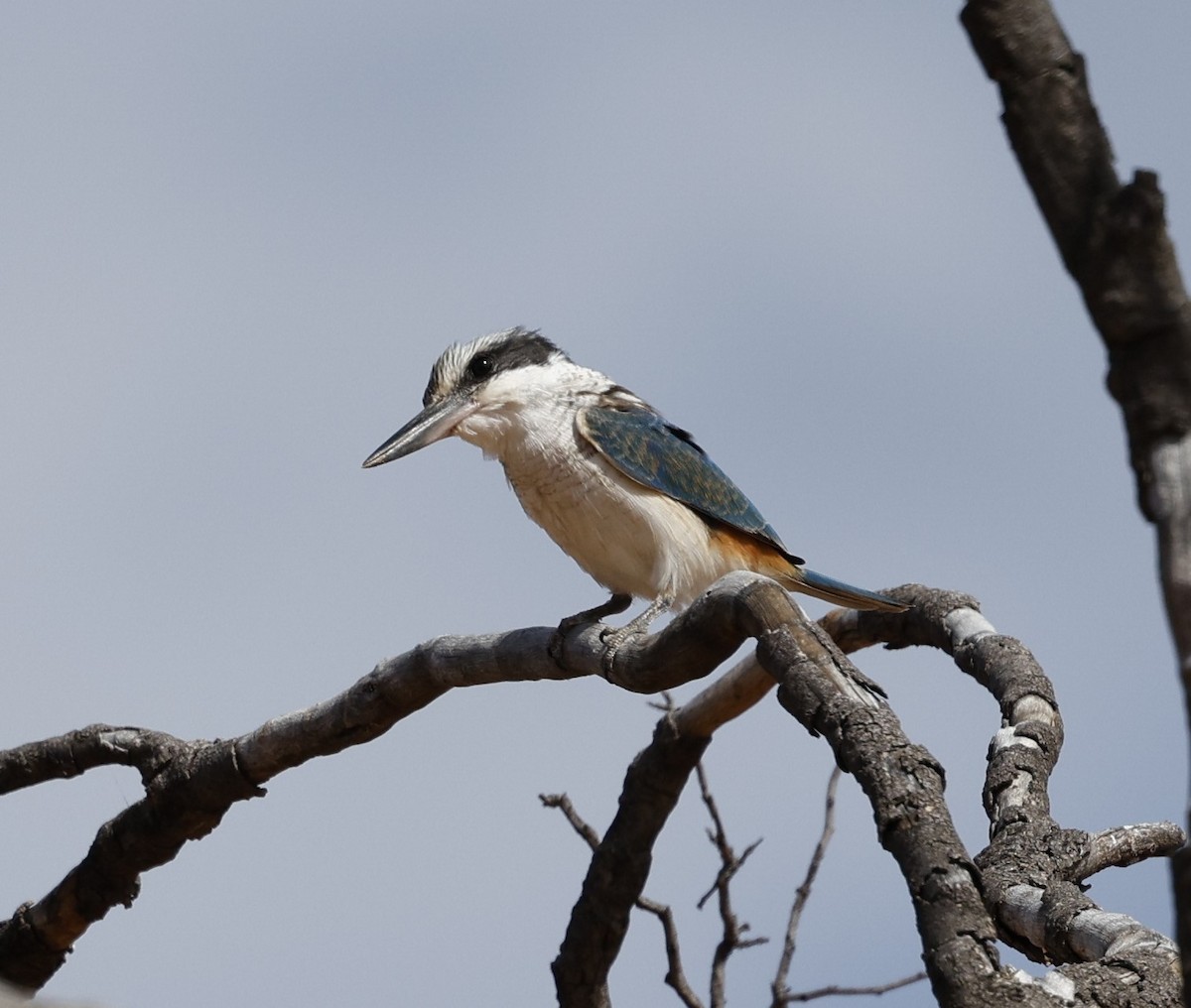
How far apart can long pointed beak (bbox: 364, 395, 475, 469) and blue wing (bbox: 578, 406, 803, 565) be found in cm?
44

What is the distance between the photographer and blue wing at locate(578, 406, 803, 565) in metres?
5.14

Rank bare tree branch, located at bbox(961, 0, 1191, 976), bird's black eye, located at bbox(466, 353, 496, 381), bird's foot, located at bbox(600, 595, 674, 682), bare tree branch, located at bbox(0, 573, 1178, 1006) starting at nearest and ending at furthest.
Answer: bare tree branch, located at bbox(961, 0, 1191, 976) → bare tree branch, located at bbox(0, 573, 1178, 1006) → bird's foot, located at bbox(600, 595, 674, 682) → bird's black eye, located at bbox(466, 353, 496, 381)

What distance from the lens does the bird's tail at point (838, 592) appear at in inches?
186

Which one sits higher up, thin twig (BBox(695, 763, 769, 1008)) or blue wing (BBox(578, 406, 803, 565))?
blue wing (BBox(578, 406, 803, 565))

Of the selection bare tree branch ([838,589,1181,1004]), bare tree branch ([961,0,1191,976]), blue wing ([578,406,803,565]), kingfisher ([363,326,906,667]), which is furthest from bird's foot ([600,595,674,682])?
bare tree branch ([961,0,1191,976])

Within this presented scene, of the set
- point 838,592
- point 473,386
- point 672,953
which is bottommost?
point 672,953

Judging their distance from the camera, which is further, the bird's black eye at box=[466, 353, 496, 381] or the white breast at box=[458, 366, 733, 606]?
the bird's black eye at box=[466, 353, 496, 381]

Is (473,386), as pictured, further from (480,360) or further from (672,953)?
(672,953)

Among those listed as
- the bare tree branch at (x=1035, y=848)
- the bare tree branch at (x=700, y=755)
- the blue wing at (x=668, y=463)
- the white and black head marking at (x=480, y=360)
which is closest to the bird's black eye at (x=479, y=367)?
the white and black head marking at (x=480, y=360)

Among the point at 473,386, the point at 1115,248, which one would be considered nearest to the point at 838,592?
the point at 473,386

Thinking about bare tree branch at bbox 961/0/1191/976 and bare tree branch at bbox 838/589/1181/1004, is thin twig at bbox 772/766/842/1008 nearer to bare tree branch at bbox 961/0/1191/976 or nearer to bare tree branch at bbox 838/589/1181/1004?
bare tree branch at bbox 838/589/1181/1004

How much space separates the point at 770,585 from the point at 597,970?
4.56 feet

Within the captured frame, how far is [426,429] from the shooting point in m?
5.30

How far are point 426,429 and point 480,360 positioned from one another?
346 millimetres
